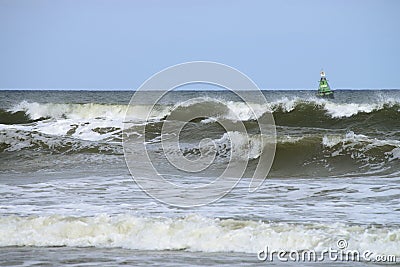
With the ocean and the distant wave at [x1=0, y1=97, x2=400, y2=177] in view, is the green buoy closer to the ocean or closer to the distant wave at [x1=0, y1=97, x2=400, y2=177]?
the distant wave at [x1=0, y1=97, x2=400, y2=177]

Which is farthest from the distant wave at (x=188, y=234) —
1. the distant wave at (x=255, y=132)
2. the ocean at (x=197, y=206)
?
the distant wave at (x=255, y=132)

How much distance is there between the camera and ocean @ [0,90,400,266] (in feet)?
20.5

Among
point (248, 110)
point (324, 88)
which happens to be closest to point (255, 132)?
point (248, 110)

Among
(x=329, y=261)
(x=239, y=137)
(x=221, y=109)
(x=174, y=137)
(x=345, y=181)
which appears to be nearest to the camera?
(x=329, y=261)

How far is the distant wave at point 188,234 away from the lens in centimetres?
635

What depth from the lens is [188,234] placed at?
6719 millimetres

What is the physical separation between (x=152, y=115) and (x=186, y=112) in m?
1.80

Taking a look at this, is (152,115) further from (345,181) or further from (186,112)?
(345,181)

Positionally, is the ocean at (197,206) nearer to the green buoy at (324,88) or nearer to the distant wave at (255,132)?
the distant wave at (255,132)

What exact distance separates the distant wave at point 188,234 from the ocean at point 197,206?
0.01 m

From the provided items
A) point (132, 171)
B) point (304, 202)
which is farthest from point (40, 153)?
point (304, 202)

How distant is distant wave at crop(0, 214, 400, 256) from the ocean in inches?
0.4

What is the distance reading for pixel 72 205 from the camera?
8.48 m

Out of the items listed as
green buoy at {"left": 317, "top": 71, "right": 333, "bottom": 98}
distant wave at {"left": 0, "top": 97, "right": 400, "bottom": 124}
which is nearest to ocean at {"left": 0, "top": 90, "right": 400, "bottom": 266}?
distant wave at {"left": 0, "top": 97, "right": 400, "bottom": 124}
